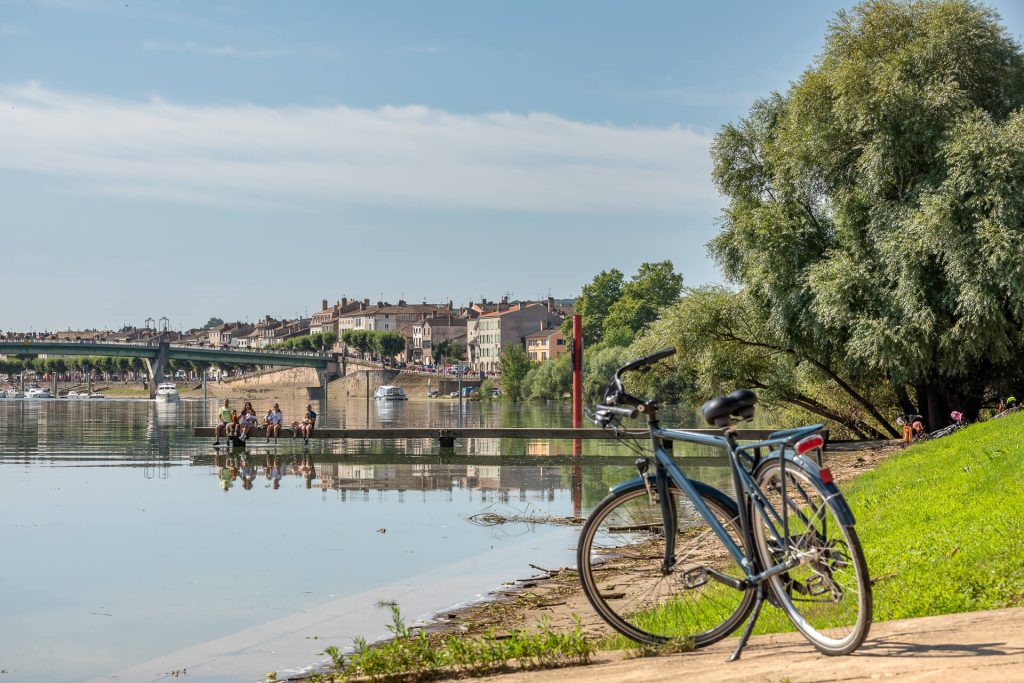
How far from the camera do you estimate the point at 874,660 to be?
5652 mm

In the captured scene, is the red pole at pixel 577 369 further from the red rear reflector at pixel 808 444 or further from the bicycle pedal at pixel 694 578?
the red rear reflector at pixel 808 444

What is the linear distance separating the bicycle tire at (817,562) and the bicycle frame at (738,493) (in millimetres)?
44

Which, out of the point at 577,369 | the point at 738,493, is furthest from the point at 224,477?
the point at 738,493

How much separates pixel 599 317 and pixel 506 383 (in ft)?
46.0

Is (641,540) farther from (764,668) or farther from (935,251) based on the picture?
(935,251)

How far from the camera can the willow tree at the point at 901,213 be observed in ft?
99.1

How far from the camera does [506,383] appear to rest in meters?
146

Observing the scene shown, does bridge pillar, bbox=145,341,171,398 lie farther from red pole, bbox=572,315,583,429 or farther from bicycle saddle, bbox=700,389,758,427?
bicycle saddle, bbox=700,389,758,427

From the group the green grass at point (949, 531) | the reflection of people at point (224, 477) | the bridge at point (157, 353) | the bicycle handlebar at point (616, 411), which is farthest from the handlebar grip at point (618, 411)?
the bridge at point (157, 353)

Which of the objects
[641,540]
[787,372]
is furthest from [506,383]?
[641,540]

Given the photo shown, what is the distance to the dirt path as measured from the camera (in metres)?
5.30

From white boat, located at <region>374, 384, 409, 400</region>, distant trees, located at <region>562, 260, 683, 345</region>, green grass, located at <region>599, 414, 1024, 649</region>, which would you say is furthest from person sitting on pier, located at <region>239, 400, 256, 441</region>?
white boat, located at <region>374, 384, 409, 400</region>

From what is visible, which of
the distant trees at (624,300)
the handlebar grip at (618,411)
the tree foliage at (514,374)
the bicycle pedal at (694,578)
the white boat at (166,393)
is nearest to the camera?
the handlebar grip at (618,411)

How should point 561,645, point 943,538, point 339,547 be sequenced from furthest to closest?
point 339,547 < point 943,538 < point 561,645
